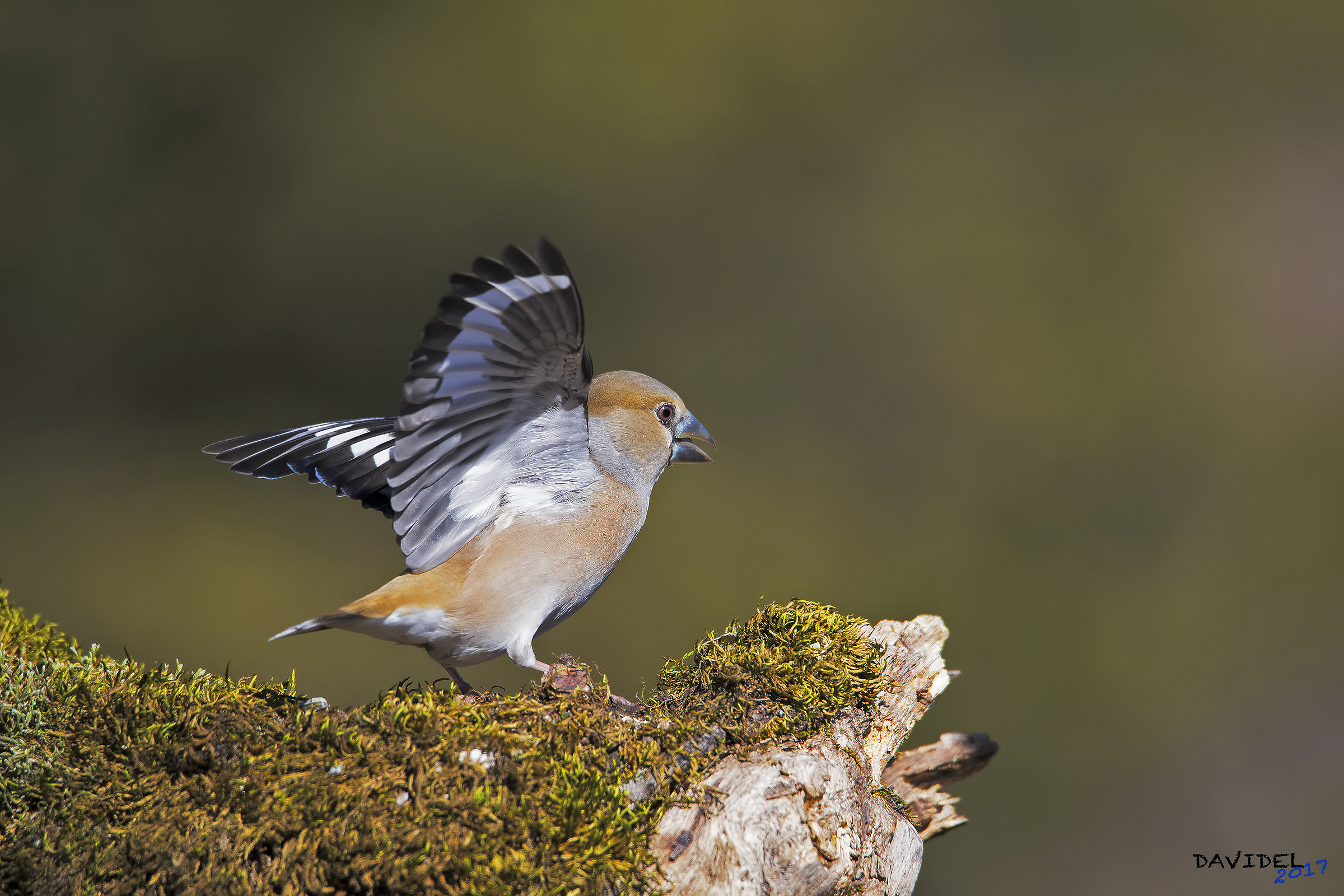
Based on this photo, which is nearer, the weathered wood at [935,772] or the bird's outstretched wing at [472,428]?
the bird's outstretched wing at [472,428]

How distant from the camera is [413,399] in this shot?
2873 millimetres

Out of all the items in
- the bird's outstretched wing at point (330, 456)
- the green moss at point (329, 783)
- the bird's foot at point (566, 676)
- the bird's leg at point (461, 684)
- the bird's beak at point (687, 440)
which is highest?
the bird's beak at point (687, 440)

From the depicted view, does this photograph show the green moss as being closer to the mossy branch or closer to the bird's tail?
the mossy branch

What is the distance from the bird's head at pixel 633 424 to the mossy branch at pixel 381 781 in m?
1.00

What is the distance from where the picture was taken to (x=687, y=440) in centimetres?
386

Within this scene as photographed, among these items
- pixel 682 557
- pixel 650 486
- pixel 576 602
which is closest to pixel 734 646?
pixel 576 602

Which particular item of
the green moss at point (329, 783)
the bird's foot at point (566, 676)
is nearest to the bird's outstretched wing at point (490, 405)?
the bird's foot at point (566, 676)

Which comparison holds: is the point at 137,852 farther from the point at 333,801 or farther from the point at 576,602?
the point at 576,602

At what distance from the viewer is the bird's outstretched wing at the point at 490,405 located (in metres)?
2.74

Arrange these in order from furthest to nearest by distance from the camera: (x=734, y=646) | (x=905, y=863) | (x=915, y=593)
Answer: (x=915, y=593) → (x=734, y=646) → (x=905, y=863)

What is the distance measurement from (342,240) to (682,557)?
182 inches

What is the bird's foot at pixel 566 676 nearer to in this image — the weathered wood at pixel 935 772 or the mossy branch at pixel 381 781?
the mossy branch at pixel 381 781

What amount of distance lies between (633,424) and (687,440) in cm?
31

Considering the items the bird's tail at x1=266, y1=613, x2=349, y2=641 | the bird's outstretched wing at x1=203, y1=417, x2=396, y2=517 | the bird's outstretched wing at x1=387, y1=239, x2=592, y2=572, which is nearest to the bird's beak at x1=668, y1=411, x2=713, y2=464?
the bird's outstretched wing at x1=387, y1=239, x2=592, y2=572
